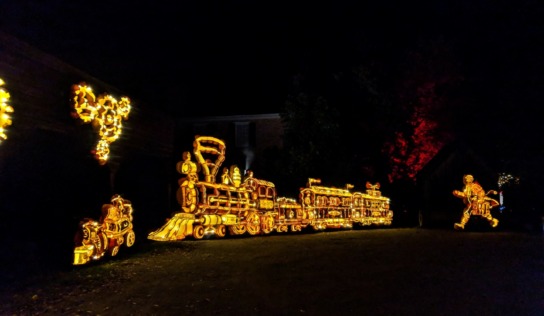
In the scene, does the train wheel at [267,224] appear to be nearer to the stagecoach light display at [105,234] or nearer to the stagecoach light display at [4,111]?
the stagecoach light display at [105,234]

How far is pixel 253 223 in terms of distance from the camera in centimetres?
1794

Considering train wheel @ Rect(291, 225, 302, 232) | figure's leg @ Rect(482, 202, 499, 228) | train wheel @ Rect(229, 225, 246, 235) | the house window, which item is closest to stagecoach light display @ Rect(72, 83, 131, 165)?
train wheel @ Rect(229, 225, 246, 235)

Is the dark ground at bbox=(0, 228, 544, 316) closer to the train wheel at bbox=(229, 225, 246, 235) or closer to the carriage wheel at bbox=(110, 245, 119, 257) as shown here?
the carriage wheel at bbox=(110, 245, 119, 257)

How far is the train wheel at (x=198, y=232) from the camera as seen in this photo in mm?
15445

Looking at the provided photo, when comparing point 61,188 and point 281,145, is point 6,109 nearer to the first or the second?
point 61,188

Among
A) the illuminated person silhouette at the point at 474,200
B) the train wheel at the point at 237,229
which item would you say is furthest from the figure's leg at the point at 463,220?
the train wheel at the point at 237,229

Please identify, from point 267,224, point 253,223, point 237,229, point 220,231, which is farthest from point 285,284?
point 267,224

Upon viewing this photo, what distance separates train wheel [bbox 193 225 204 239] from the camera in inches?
608

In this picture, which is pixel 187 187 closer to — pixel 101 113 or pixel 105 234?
pixel 101 113

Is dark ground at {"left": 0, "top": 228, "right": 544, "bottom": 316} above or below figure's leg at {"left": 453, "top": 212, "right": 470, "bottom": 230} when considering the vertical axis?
below

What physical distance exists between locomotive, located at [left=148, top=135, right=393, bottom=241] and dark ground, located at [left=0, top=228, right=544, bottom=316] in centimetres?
112

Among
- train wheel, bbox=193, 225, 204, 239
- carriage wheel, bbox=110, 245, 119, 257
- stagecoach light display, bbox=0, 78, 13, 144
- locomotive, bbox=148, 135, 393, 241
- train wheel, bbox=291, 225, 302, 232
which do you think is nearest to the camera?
stagecoach light display, bbox=0, 78, 13, 144

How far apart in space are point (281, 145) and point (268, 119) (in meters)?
1.80

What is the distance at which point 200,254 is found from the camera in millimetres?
13000
